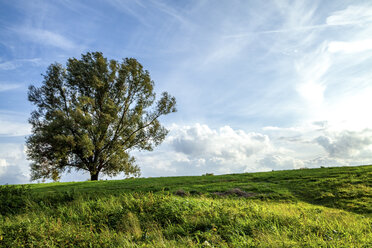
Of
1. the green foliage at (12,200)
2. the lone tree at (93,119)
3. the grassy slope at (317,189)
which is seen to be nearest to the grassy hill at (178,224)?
the green foliage at (12,200)

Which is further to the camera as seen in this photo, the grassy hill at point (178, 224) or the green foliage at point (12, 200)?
the green foliage at point (12, 200)

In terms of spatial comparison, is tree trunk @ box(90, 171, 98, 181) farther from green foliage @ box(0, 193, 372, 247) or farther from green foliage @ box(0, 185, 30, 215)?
green foliage @ box(0, 193, 372, 247)

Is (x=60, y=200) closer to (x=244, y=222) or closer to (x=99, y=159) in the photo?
(x=244, y=222)

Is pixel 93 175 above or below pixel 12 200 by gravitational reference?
above

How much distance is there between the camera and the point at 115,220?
9930 mm

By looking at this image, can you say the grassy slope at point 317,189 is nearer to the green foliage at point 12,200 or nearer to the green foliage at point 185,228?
the green foliage at point 12,200

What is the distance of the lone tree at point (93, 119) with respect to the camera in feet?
84.5

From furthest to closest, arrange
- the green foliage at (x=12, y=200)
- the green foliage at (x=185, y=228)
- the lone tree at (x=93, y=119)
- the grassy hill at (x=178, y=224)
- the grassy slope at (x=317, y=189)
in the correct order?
the lone tree at (x=93, y=119), the grassy slope at (x=317, y=189), the green foliage at (x=12, y=200), the grassy hill at (x=178, y=224), the green foliage at (x=185, y=228)

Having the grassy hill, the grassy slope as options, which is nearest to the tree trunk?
the grassy slope

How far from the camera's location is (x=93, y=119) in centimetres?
2800

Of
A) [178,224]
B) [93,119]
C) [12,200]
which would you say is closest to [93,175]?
[93,119]

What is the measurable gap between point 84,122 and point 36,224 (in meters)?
17.0

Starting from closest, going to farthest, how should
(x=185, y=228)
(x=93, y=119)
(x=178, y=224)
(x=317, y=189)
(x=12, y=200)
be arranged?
(x=185, y=228) → (x=178, y=224) → (x=12, y=200) → (x=317, y=189) → (x=93, y=119)

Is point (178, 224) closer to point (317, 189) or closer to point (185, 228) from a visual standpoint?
point (185, 228)
